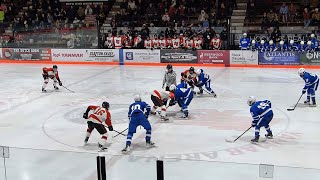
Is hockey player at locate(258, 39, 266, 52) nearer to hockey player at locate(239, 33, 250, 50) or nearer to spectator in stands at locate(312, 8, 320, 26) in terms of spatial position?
hockey player at locate(239, 33, 250, 50)

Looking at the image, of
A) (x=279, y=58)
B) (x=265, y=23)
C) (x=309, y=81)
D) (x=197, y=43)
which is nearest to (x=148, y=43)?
(x=197, y=43)

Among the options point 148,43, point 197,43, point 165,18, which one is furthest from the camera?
point 165,18

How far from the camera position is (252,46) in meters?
18.6

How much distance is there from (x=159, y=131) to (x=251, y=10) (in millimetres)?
13235

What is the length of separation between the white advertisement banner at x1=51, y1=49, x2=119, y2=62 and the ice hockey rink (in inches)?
87.6

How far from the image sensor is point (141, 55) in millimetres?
19938

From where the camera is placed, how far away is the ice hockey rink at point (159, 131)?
504 centimetres

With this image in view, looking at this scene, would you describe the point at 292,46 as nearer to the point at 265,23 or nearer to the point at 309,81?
the point at 265,23

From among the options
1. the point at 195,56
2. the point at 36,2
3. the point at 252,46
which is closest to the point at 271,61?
the point at 252,46

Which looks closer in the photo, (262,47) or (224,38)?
(262,47)

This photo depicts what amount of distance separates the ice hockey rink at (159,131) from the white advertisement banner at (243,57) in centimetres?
70

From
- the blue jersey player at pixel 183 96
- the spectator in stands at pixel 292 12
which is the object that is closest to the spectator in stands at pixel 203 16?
the spectator in stands at pixel 292 12

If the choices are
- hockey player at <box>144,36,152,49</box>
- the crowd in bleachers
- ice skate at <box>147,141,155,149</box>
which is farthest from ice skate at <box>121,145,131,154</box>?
the crowd in bleachers

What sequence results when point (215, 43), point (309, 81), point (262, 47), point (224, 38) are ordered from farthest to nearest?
point (224, 38) < point (215, 43) < point (262, 47) < point (309, 81)
